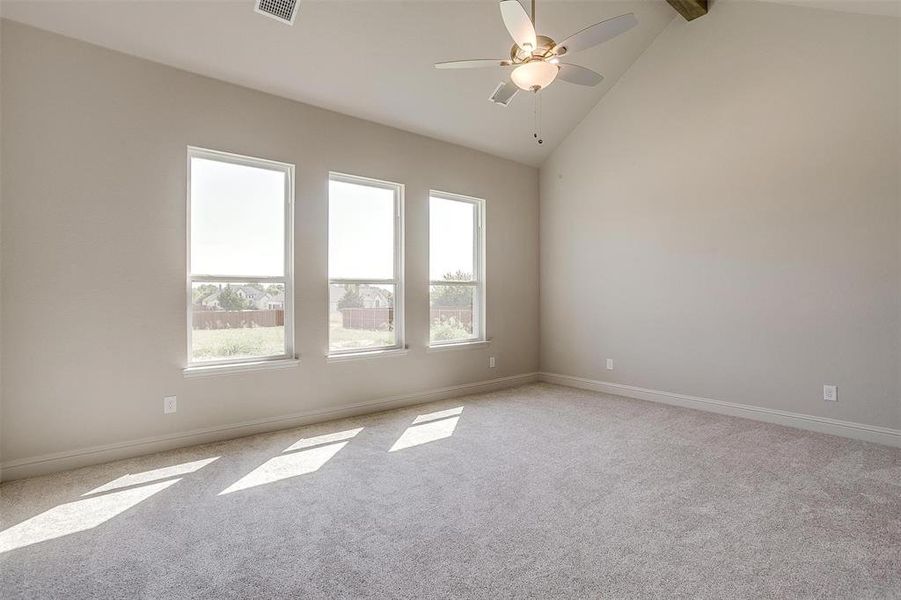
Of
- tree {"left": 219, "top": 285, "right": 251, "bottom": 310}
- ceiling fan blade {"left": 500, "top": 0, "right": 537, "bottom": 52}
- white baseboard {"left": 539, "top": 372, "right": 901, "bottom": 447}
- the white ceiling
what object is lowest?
white baseboard {"left": 539, "top": 372, "right": 901, "bottom": 447}

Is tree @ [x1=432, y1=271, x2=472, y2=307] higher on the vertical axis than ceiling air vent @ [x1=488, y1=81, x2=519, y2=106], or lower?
lower

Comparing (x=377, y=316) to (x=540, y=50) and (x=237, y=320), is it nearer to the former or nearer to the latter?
(x=237, y=320)

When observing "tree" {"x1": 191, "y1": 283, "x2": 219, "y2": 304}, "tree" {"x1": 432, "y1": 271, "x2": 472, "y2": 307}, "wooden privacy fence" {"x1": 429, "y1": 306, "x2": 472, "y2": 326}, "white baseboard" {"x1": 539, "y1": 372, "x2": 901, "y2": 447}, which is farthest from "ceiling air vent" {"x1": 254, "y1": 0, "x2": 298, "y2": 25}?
"white baseboard" {"x1": 539, "y1": 372, "x2": 901, "y2": 447}

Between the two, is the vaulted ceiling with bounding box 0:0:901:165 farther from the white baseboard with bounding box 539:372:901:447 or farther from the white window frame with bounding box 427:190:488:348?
the white baseboard with bounding box 539:372:901:447

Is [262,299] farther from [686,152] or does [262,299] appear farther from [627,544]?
[686,152]

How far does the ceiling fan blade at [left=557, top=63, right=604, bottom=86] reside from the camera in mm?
2922

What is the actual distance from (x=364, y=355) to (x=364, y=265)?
34.7 inches

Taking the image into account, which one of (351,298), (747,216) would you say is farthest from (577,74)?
(351,298)

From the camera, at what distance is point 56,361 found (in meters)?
3.02

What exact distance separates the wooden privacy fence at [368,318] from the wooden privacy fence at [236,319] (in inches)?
24.2

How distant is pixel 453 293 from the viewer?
17.6ft

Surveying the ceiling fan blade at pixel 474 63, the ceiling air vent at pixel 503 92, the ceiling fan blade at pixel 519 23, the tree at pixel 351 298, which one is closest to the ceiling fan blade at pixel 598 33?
the ceiling fan blade at pixel 519 23

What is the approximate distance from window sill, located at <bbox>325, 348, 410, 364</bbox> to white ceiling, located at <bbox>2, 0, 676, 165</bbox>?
2.27 metres

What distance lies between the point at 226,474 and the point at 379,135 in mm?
3272
